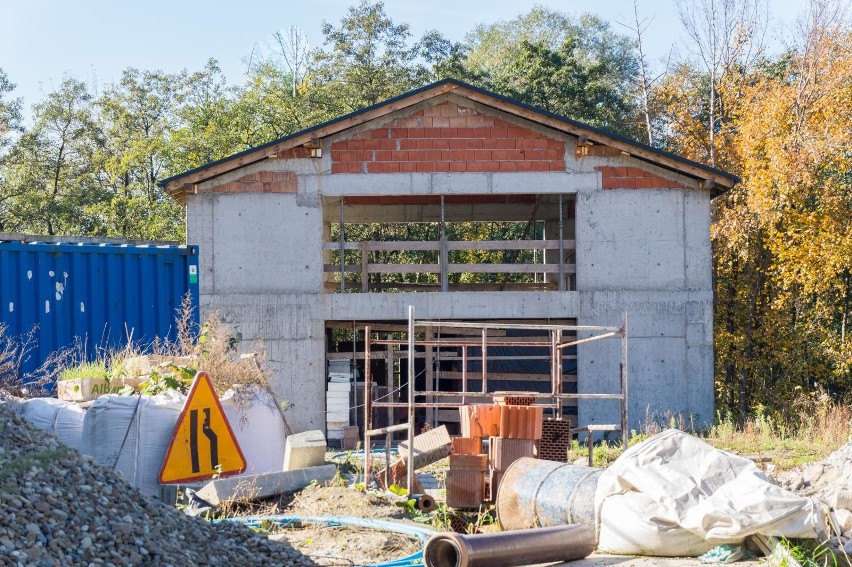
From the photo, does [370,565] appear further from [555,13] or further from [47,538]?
[555,13]

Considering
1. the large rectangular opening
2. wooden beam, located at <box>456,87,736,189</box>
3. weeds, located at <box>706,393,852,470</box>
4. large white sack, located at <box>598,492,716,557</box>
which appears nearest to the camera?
large white sack, located at <box>598,492,716,557</box>

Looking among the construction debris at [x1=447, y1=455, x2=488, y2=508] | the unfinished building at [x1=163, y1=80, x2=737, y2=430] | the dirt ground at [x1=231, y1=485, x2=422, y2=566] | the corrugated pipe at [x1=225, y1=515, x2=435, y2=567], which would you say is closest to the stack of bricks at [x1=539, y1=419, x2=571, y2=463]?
the construction debris at [x1=447, y1=455, x2=488, y2=508]

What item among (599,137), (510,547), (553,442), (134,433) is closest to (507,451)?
(553,442)

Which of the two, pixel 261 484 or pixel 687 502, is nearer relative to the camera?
pixel 687 502

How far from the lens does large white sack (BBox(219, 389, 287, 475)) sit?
40.0 ft

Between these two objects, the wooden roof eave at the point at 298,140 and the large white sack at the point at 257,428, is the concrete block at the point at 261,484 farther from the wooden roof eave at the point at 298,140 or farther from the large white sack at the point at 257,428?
the wooden roof eave at the point at 298,140

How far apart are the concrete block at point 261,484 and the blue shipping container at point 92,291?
658 centimetres

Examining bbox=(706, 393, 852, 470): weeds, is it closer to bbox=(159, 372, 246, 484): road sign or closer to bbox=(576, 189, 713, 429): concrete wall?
bbox=(576, 189, 713, 429): concrete wall

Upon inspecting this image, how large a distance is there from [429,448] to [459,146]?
7713mm

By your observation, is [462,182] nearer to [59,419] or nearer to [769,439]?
[769,439]

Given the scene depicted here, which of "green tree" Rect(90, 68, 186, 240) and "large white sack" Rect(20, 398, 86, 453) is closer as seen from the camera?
"large white sack" Rect(20, 398, 86, 453)

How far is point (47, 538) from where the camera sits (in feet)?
21.1

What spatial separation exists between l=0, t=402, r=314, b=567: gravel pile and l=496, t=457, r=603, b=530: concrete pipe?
116 inches

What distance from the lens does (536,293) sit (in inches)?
714
